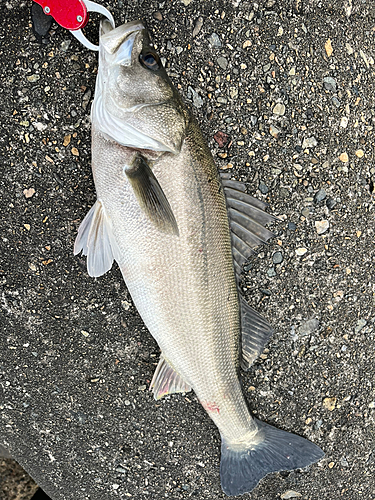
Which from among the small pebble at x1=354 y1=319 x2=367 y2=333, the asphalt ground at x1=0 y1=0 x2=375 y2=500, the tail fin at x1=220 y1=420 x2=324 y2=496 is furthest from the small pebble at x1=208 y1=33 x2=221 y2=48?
the tail fin at x1=220 y1=420 x2=324 y2=496

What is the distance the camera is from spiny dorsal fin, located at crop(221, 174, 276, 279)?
1572mm

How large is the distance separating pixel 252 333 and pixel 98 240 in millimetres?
789

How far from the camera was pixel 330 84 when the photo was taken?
1945 mm

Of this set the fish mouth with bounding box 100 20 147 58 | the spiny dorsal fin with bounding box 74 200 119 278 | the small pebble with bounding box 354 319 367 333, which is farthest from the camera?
the small pebble with bounding box 354 319 367 333

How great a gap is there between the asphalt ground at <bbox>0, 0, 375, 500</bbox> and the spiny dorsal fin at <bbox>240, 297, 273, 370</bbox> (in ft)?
0.88

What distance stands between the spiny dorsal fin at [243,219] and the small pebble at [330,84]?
813 mm

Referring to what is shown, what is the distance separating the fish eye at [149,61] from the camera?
1.43 meters

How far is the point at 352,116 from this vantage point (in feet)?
6.53

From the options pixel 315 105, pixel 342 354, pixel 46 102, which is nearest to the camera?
pixel 46 102

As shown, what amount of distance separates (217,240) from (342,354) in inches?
43.2

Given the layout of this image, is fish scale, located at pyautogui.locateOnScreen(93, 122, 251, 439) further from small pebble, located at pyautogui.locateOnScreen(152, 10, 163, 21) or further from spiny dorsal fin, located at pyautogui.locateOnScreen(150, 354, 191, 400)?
small pebble, located at pyautogui.locateOnScreen(152, 10, 163, 21)

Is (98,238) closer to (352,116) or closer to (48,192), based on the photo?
(48,192)

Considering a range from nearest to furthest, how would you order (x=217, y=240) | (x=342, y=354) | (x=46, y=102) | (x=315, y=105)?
(x=217, y=240) < (x=46, y=102) < (x=315, y=105) < (x=342, y=354)

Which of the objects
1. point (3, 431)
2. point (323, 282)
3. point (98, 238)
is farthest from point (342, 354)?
point (3, 431)
